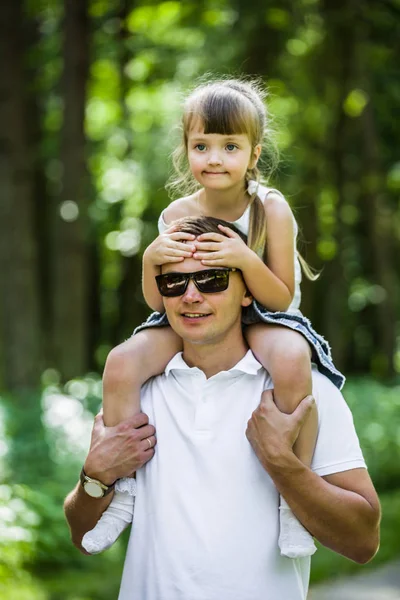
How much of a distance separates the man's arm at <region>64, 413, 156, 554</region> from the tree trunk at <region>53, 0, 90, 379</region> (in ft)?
24.3

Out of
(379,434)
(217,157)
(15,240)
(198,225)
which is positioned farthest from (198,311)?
(379,434)

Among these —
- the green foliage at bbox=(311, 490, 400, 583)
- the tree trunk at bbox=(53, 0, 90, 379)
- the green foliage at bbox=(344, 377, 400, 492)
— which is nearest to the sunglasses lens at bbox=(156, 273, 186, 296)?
the green foliage at bbox=(311, 490, 400, 583)

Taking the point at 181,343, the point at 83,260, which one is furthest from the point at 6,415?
the point at 181,343

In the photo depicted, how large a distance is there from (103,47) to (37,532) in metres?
8.64

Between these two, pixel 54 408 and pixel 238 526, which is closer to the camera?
pixel 238 526

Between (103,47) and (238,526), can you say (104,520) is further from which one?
(103,47)

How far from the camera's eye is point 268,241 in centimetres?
355

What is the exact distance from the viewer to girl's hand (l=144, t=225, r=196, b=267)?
3.18 metres

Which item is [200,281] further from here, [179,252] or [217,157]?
[217,157]

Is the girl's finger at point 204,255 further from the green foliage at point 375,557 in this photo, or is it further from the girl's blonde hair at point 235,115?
the green foliage at point 375,557

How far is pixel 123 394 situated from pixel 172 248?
1.69 ft

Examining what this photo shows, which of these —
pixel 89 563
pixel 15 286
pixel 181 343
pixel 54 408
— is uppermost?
pixel 181 343

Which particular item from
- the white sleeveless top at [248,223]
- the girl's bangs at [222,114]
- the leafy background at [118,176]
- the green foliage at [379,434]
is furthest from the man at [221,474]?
the green foliage at [379,434]

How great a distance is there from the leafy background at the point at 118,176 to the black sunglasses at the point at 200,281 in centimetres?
109
